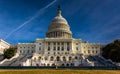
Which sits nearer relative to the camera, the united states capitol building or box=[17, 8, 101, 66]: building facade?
the united states capitol building

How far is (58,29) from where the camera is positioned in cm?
15288

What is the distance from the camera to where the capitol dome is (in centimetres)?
15150

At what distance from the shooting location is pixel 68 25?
169000 mm

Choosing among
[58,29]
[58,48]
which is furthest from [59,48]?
[58,29]

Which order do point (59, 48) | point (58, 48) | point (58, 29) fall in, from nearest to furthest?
point (59, 48) < point (58, 48) < point (58, 29)

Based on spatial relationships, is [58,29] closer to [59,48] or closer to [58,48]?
[58,48]

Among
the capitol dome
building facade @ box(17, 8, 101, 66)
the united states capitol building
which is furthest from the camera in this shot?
the capitol dome

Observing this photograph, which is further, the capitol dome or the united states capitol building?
the capitol dome

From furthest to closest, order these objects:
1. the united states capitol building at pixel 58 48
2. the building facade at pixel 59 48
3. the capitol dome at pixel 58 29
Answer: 1. the capitol dome at pixel 58 29
2. the building facade at pixel 59 48
3. the united states capitol building at pixel 58 48

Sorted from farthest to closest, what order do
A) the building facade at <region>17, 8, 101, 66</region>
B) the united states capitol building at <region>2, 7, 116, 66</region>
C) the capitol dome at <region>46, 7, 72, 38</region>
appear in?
the capitol dome at <region>46, 7, 72, 38</region>, the building facade at <region>17, 8, 101, 66</region>, the united states capitol building at <region>2, 7, 116, 66</region>

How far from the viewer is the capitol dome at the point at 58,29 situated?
151500 millimetres

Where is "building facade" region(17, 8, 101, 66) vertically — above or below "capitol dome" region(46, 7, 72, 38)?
below

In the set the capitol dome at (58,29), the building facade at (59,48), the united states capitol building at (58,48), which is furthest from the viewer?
the capitol dome at (58,29)

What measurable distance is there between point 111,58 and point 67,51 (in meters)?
32.9
